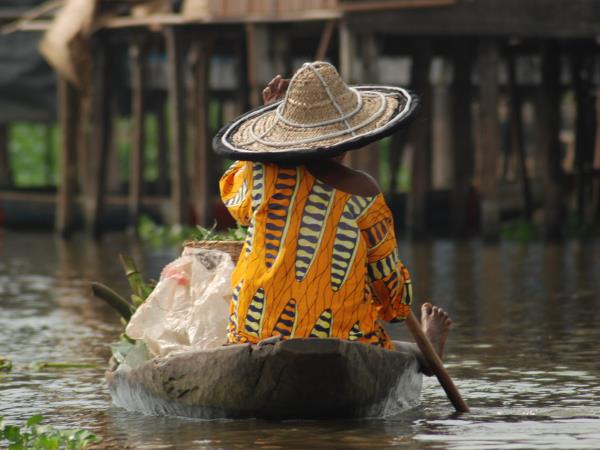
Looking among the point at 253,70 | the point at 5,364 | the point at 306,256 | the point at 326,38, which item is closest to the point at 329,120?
the point at 306,256

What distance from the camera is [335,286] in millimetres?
6723

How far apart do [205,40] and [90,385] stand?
11.6 metres

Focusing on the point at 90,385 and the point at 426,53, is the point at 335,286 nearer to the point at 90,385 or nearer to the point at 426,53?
the point at 90,385

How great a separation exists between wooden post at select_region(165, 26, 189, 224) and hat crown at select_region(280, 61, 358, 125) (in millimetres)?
12833

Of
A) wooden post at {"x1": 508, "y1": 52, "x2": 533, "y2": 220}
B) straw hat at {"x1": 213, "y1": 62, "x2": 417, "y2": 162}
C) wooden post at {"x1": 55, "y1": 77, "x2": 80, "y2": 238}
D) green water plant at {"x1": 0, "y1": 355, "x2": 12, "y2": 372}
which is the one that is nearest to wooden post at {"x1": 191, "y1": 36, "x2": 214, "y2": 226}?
wooden post at {"x1": 55, "y1": 77, "x2": 80, "y2": 238}

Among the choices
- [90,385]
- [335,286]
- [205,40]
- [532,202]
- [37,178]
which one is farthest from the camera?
[37,178]

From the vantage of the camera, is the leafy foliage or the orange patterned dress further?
the leafy foliage

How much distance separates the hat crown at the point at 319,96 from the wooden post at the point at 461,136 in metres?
13.6

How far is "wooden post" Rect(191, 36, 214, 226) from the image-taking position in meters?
19.8

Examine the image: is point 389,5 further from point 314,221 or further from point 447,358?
point 314,221

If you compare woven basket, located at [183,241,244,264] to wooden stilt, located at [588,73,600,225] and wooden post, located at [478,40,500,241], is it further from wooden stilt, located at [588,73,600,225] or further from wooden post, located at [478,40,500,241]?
wooden stilt, located at [588,73,600,225]

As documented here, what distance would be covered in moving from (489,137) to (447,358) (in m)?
9.51

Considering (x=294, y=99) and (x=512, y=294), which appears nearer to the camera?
(x=294, y=99)

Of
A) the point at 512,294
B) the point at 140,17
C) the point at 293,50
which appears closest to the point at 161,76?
the point at 293,50
